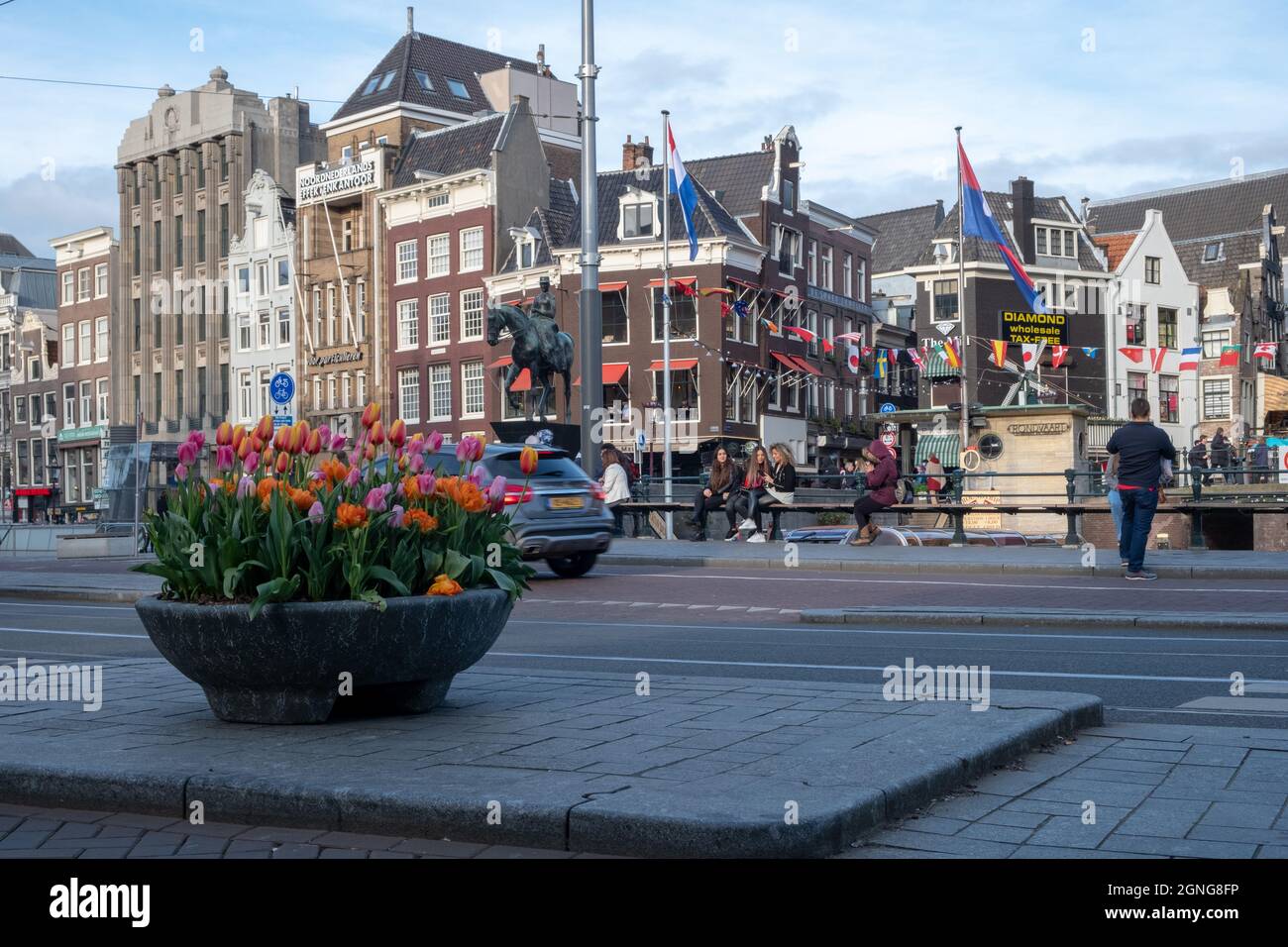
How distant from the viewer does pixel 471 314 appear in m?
56.9

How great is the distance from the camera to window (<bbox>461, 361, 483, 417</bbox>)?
186ft

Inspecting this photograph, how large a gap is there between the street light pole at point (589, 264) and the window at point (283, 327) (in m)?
43.1

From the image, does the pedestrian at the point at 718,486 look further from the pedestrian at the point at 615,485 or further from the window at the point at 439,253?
the window at the point at 439,253

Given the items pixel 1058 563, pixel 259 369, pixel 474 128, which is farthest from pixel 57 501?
pixel 1058 563

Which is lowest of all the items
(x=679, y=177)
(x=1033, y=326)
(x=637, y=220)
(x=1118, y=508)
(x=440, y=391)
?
(x=1118, y=508)

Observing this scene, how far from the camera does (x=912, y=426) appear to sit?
65.8 meters

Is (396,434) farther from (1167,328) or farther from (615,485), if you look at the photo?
(1167,328)

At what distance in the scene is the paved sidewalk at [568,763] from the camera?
4.17 metres

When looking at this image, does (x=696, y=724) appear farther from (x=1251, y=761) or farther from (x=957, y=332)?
(x=957, y=332)

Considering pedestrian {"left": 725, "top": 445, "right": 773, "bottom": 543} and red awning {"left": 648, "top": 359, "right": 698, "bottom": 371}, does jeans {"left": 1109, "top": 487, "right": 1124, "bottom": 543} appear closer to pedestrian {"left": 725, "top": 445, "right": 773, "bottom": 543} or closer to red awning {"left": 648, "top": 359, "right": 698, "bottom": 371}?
pedestrian {"left": 725, "top": 445, "right": 773, "bottom": 543}

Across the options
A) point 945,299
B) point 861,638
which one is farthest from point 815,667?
point 945,299

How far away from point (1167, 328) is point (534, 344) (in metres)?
51.9

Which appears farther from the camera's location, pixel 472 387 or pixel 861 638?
pixel 472 387

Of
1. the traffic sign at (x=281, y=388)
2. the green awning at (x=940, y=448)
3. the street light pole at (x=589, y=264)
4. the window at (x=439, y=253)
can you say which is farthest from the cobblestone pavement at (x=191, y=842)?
the window at (x=439, y=253)
